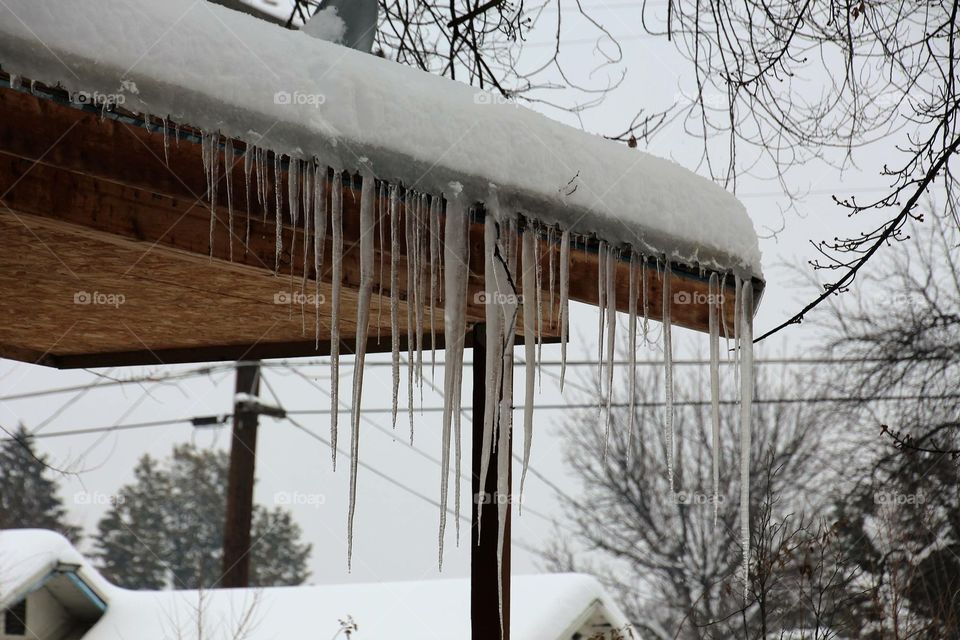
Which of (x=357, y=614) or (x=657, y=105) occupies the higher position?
(x=657, y=105)

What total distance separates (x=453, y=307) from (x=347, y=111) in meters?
0.62

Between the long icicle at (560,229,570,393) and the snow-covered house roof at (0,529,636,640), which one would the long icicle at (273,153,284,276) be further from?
the snow-covered house roof at (0,529,636,640)

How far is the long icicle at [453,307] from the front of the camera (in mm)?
2258

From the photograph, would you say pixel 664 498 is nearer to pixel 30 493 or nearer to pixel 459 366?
pixel 459 366

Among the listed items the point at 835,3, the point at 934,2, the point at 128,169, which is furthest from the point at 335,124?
the point at 934,2

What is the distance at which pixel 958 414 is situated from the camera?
38.1 feet

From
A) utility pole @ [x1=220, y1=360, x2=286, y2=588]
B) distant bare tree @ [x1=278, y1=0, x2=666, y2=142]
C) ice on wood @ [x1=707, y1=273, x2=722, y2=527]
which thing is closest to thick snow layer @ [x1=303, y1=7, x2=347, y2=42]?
ice on wood @ [x1=707, y1=273, x2=722, y2=527]

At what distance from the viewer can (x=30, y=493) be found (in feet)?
107

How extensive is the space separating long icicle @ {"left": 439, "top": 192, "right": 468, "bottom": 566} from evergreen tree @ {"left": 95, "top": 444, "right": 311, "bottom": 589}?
105 ft

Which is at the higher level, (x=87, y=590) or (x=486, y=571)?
(x=486, y=571)

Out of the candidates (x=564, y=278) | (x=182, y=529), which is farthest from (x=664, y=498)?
(x=182, y=529)

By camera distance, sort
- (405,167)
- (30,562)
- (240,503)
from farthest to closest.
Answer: (240,503)
(30,562)
(405,167)

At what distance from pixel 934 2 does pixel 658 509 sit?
1726cm

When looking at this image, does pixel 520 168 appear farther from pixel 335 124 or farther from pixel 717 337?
pixel 717 337
